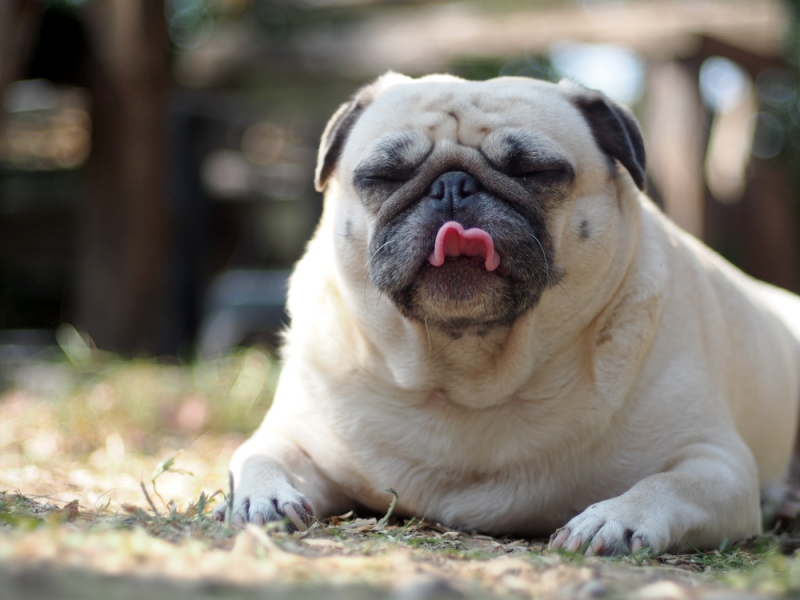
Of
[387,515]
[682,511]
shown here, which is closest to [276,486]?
[387,515]

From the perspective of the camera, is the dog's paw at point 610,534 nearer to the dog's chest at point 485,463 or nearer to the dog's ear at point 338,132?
the dog's chest at point 485,463

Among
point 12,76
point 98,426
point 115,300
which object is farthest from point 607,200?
point 115,300

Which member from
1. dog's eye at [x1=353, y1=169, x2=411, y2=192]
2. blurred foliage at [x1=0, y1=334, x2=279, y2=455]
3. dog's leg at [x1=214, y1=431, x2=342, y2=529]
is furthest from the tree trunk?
dog's eye at [x1=353, y1=169, x2=411, y2=192]

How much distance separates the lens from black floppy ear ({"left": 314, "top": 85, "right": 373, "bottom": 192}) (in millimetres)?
2875

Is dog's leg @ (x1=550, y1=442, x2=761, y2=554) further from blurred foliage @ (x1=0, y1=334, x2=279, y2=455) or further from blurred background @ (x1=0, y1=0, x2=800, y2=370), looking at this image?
blurred background @ (x1=0, y1=0, x2=800, y2=370)

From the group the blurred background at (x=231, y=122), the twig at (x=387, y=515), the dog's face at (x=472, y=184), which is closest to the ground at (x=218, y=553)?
the twig at (x=387, y=515)

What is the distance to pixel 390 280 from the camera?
2.42 m

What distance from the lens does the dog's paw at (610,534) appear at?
2.01 m

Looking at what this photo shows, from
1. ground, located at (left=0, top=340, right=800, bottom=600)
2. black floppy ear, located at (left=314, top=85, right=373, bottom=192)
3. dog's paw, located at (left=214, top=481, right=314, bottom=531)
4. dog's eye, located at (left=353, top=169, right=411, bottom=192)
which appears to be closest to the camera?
ground, located at (left=0, top=340, right=800, bottom=600)

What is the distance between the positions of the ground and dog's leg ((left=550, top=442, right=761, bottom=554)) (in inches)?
2.5

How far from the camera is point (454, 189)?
2.44 metres

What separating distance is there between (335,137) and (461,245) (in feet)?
2.53

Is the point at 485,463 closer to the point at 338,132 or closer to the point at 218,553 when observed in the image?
the point at 218,553

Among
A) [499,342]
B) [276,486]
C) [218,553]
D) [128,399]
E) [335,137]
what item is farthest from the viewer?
[128,399]
